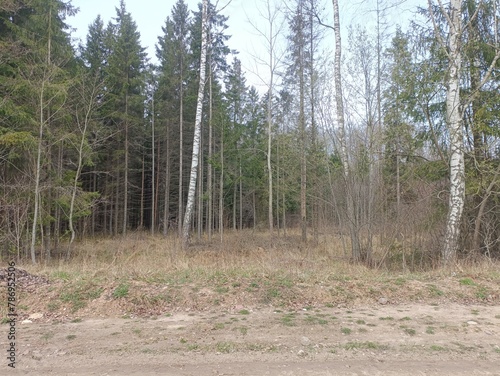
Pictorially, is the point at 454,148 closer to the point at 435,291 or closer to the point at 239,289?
the point at 435,291

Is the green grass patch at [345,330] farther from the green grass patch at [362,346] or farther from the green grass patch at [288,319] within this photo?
the green grass patch at [288,319]

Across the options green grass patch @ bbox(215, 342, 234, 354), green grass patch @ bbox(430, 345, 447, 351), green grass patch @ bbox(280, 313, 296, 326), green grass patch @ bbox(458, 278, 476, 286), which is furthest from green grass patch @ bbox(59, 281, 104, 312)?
green grass patch @ bbox(458, 278, 476, 286)

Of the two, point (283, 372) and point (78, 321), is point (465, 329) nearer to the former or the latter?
point (283, 372)

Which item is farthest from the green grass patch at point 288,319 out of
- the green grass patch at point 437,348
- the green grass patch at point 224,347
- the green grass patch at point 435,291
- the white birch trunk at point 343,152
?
the white birch trunk at point 343,152

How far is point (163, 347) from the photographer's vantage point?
367cm

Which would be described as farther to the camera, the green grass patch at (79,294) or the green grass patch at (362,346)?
the green grass patch at (79,294)

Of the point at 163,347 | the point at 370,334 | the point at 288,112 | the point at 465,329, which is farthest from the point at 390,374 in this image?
the point at 288,112

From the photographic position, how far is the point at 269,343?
3.77 m

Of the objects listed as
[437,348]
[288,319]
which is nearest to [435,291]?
[437,348]

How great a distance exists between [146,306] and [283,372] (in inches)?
111

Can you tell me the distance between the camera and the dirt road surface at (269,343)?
3.22 m

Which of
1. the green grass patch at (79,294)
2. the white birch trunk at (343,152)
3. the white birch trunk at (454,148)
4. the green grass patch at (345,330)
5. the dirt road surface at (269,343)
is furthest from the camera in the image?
the white birch trunk at (343,152)

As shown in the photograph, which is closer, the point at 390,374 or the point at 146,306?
the point at 390,374

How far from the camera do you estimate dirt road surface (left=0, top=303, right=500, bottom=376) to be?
322 cm
